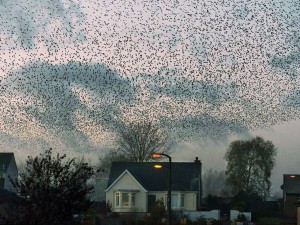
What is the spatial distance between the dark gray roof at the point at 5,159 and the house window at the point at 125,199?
72.6 feet

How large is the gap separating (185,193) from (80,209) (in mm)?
46985

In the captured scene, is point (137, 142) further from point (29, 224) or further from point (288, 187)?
point (29, 224)

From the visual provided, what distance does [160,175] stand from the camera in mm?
79438

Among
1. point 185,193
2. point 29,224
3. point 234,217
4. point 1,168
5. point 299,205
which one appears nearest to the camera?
point 29,224

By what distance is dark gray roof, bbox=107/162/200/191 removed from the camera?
→ 77312mm

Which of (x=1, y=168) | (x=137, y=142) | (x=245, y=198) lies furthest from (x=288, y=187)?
(x=1, y=168)

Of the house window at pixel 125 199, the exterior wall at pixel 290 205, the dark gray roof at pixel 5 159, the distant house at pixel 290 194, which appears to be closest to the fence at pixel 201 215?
the house window at pixel 125 199

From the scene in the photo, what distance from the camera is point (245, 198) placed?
77.6 metres

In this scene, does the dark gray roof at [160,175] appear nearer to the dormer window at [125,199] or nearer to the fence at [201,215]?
the dormer window at [125,199]

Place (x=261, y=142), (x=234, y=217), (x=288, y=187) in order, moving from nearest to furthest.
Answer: (x=234, y=217) < (x=288, y=187) < (x=261, y=142)

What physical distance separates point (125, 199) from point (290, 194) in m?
20.8

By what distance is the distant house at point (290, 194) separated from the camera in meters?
80.3

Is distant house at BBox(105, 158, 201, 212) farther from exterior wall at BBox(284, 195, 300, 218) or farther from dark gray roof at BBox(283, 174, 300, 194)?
dark gray roof at BBox(283, 174, 300, 194)

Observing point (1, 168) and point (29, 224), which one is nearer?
point (29, 224)
